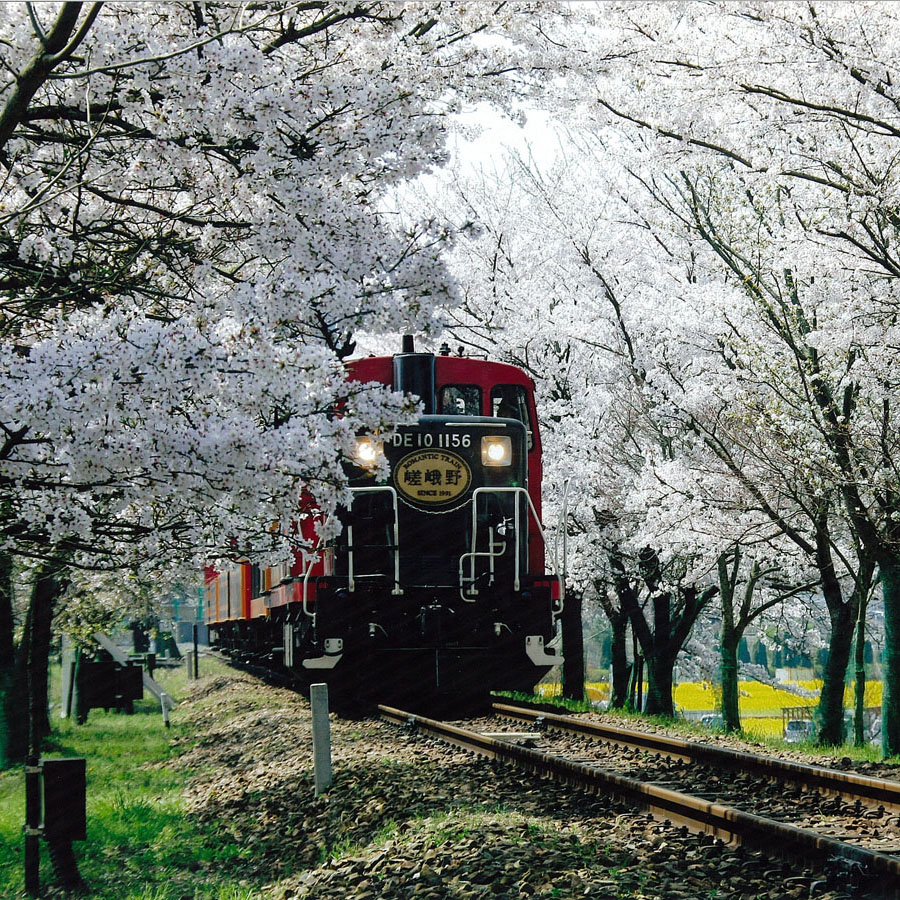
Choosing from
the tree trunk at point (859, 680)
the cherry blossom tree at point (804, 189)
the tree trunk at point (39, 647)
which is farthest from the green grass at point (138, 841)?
the tree trunk at point (859, 680)

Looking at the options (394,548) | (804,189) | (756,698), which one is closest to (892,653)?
(804,189)

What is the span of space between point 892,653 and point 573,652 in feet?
30.4

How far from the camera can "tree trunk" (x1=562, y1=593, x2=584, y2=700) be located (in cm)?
2286

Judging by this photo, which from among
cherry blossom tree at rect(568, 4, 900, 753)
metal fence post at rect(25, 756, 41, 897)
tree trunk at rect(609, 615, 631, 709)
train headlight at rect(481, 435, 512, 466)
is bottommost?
tree trunk at rect(609, 615, 631, 709)

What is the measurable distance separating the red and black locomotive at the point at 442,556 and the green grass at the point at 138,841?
86.8 inches

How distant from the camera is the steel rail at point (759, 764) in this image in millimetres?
7457

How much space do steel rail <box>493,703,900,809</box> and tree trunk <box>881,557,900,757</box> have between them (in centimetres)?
460

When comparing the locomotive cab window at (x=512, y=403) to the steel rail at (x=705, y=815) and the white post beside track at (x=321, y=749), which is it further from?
the white post beside track at (x=321, y=749)

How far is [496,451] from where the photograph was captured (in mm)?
11914

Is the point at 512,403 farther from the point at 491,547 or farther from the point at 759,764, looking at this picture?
the point at 759,764

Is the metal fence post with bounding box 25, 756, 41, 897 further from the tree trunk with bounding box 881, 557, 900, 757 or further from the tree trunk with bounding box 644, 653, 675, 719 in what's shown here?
the tree trunk with bounding box 644, 653, 675, 719

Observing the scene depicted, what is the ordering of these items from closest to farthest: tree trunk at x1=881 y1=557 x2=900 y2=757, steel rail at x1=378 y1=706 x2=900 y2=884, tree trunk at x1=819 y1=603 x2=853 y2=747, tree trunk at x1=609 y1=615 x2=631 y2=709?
steel rail at x1=378 y1=706 x2=900 y2=884
tree trunk at x1=881 y1=557 x2=900 y2=757
tree trunk at x1=819 y1=603 x2=853 y2=747
tree trunk at x1=609 y1=615 x2=631 y2=709

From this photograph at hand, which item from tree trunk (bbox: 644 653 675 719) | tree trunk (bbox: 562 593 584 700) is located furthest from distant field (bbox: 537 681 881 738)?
tree trunk (bbox: 562 593 584 700)

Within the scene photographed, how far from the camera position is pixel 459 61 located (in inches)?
323
